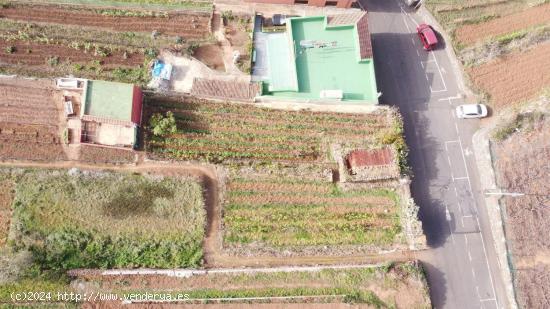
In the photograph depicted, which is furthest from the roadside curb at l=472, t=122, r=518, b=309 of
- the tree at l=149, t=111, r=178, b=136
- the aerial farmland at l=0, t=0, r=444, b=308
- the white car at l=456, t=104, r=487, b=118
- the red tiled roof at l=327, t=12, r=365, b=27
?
the tree at l=149, t=111, r=178, b=136

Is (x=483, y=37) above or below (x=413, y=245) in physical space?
above

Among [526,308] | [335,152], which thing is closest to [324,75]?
[335,152]

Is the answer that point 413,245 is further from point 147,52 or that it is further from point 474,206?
point 147,52

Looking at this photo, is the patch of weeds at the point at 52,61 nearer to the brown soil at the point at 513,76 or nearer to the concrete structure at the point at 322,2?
the concrete structure at the point at 322,2

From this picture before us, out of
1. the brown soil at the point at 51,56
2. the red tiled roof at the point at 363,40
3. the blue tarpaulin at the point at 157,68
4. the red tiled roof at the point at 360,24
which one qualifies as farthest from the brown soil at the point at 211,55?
the red tiled roof at the point at 363,40

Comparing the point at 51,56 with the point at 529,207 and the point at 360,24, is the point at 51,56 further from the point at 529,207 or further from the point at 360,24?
the point at 529,207

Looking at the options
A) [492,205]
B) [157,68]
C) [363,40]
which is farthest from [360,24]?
[492,205]
